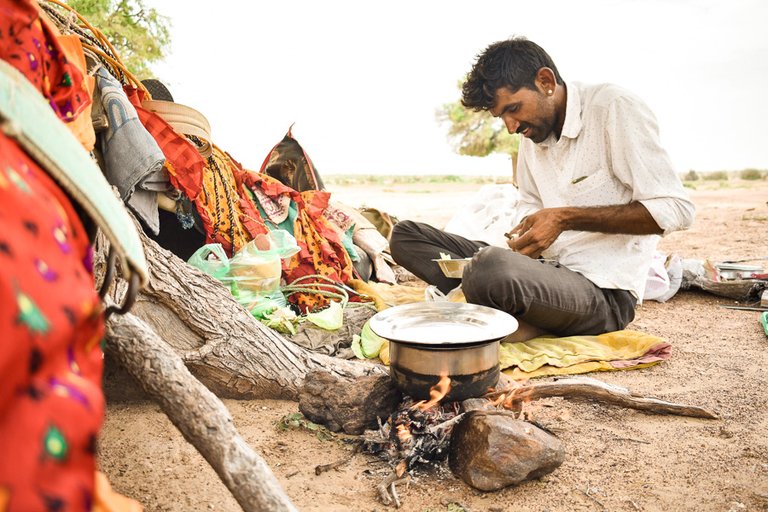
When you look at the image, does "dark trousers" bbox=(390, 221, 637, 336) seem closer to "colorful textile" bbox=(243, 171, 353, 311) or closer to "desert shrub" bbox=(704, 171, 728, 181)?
"colorful textile" bbox=(243, 171, 353, 311)

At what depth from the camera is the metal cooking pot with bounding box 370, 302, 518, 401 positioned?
1977 mm

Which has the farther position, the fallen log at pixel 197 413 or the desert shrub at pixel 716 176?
the desert shrub at pixel 716 176

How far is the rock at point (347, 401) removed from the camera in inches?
86.2

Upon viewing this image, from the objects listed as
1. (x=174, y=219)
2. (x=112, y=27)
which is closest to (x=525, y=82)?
(x=174, y=219)

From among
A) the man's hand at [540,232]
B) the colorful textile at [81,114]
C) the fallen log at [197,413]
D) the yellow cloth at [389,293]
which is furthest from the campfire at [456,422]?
the yellow cloth at [389,293]

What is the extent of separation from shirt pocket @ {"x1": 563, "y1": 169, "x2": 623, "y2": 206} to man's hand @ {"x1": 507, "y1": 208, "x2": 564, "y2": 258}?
267 millimetres

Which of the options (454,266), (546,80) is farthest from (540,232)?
(546,80)

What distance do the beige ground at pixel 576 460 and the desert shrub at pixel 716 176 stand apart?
25.2 m

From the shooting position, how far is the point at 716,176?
25.0 meters

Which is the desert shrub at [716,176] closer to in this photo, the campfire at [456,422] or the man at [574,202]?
the man at [574,202]

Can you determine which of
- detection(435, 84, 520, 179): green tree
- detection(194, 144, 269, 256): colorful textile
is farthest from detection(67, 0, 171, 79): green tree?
detection(435, 84, 520, 179): green tree

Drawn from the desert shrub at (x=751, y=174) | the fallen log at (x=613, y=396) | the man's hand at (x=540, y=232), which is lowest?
the desert shrub at (x=751, y=174)

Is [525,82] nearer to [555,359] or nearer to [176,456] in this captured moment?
[555,359]

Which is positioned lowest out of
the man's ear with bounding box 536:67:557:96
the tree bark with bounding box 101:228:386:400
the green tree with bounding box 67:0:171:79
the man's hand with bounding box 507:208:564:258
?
the tree bark with bounding box 101:228:386:400
